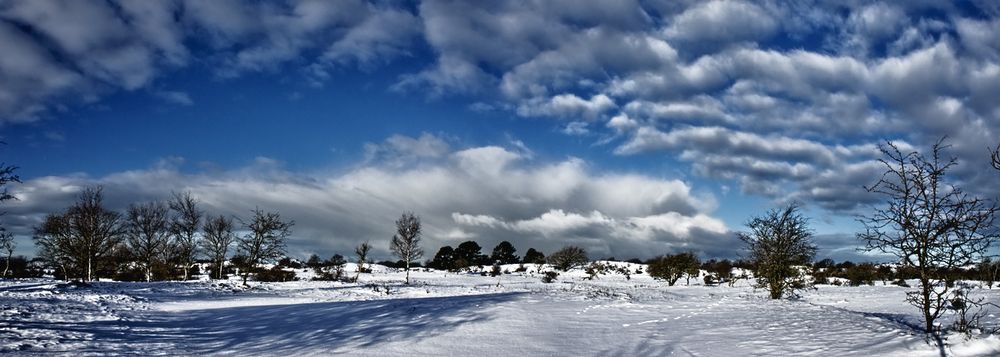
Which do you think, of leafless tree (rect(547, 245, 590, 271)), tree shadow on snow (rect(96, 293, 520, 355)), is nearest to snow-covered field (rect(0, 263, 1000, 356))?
tree shadow on snow (rect(96, 293, 520, 355))

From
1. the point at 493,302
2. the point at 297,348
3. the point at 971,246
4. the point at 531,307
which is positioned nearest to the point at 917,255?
the point at 971,246

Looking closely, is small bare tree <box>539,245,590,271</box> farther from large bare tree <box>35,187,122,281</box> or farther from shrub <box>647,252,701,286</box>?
large bare tree <box>35,187,122,281</box>

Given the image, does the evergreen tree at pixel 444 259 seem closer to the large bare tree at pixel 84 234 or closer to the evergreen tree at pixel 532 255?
the evergreen tree at pixel 532 255

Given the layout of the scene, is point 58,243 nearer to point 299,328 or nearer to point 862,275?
point 299,328

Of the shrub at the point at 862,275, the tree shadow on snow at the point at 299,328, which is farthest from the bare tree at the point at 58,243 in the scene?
the shrub at the point at 862,275

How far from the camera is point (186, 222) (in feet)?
153

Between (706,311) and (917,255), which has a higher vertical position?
(917,255)

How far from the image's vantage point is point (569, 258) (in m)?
71.2

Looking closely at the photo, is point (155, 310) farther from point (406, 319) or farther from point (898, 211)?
point (898, 211)

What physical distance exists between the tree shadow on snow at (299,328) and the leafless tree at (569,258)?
54862 millimetres

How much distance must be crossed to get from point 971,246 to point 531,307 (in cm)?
1030

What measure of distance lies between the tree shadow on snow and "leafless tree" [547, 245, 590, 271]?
54.9 meters

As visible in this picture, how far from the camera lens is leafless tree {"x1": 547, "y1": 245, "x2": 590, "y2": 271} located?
71.1 metres

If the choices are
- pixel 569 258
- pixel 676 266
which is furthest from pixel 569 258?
pixel 676 266
